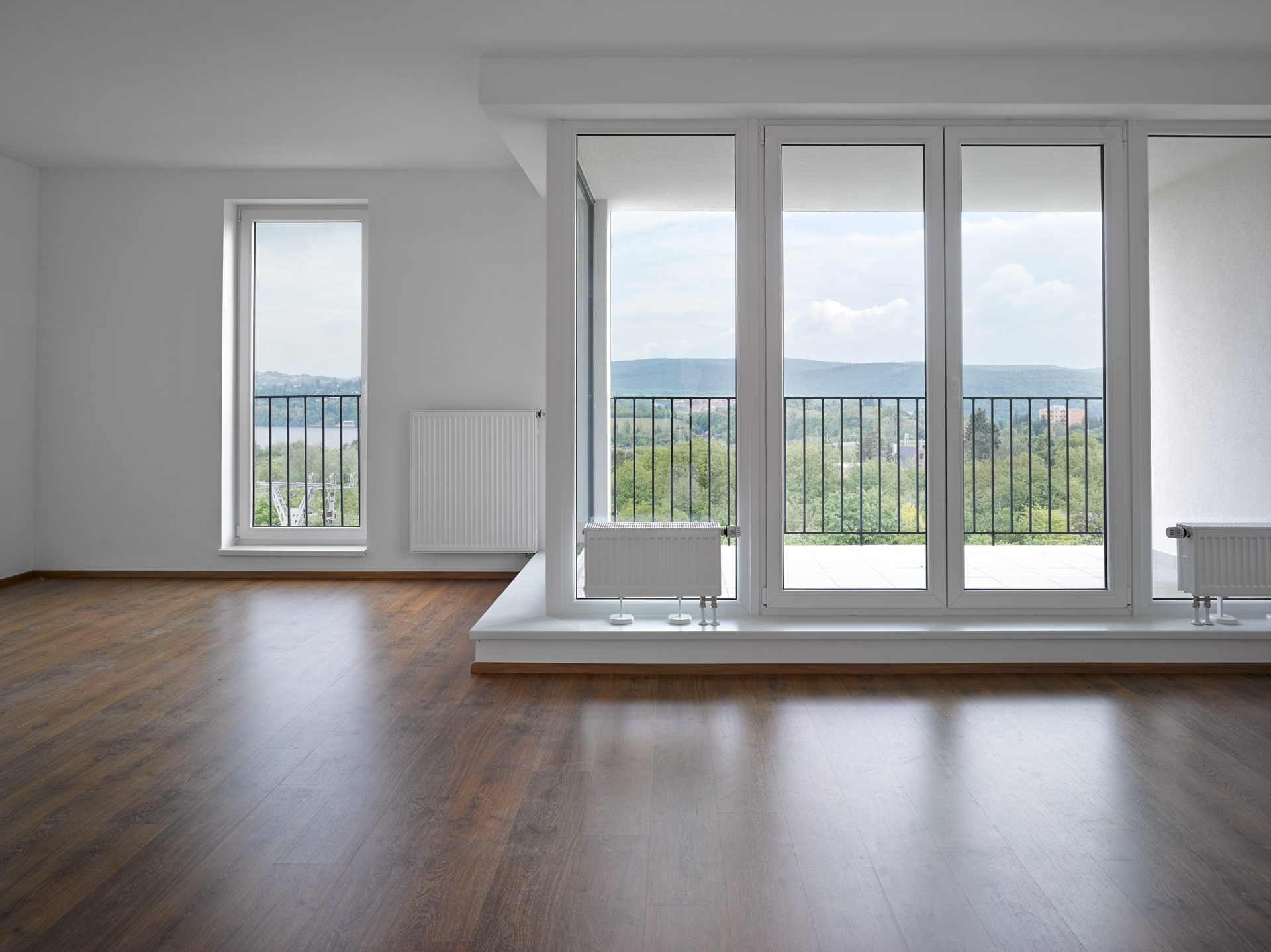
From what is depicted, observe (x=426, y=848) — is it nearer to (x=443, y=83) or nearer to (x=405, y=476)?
(x=443, y=83)

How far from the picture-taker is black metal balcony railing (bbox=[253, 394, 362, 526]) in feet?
19.7

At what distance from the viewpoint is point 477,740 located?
9.14ft

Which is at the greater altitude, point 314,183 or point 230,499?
point 314,183

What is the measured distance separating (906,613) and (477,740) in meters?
2.01

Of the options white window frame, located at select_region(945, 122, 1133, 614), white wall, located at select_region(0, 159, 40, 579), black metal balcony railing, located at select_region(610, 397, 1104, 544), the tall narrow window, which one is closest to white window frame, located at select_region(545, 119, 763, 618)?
black metal balcony railing, located at select_region(610, 397, 1104, 544)

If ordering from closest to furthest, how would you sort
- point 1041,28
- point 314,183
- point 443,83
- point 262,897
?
point 262,897
point 1041,28
point 443,83
point 314,183

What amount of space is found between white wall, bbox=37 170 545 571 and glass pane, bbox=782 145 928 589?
2.36 meters

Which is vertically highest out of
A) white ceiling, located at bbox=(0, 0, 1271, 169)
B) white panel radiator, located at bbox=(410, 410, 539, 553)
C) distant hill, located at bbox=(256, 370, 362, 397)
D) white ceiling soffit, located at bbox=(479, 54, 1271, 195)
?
white ceiling, located at bbox=(0, 0, 1271, 169)

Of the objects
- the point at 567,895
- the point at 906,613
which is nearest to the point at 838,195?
the point at 906,613

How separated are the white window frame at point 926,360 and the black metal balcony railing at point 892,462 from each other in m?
0.05

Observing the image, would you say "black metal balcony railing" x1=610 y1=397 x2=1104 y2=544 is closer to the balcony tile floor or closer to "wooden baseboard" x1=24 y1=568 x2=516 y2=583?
the balcony tile floor

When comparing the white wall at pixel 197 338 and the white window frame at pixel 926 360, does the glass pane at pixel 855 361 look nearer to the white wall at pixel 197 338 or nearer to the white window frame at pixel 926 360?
the white window frame at pixel 926 360

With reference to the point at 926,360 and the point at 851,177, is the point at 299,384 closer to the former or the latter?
the point at 851,177

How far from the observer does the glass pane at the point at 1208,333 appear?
12.5 feet
